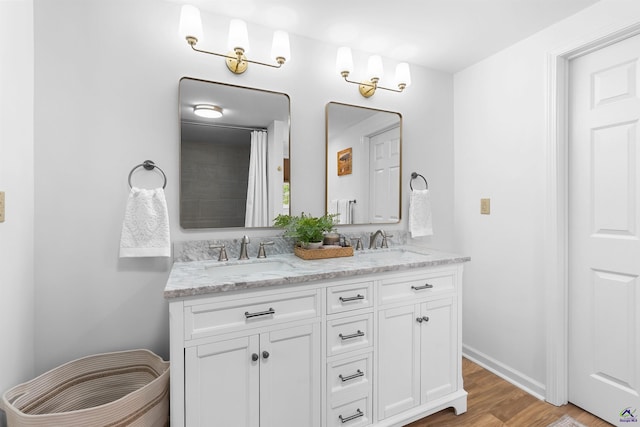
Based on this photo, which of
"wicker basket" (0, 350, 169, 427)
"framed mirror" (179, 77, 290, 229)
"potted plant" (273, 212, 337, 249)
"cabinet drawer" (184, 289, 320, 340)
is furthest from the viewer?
"potted plant" (273, 212, 337, 249)

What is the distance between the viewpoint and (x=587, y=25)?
1686mm

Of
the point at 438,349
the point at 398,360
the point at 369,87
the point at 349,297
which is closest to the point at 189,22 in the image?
the point at 369,87

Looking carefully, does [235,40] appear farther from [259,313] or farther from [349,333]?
[349,333]

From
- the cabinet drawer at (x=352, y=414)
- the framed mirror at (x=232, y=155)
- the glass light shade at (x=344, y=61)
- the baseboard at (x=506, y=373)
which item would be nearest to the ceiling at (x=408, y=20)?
the glass light shade at (x=344, y=61)

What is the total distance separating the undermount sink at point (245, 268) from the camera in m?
1.59

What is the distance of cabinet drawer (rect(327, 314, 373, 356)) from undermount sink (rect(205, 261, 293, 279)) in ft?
1.17

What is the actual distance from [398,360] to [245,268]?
3.08 feet

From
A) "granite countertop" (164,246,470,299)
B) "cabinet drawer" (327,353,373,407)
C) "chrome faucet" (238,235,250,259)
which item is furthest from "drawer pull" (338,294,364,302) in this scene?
"chrome faucet" (238,235,250,259)

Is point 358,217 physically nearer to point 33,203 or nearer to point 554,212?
point 554,212

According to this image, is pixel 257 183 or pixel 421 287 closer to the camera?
pixel 421 287

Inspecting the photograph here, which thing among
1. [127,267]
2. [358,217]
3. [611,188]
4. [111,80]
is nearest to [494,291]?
[611,188]

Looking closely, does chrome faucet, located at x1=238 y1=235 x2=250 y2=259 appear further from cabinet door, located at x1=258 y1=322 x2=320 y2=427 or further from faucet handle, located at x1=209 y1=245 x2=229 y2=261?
cabinet door, located at x1=258 y1=322 x2=320 y2=427

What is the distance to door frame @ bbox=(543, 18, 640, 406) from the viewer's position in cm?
183

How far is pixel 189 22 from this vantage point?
4.96 ft
